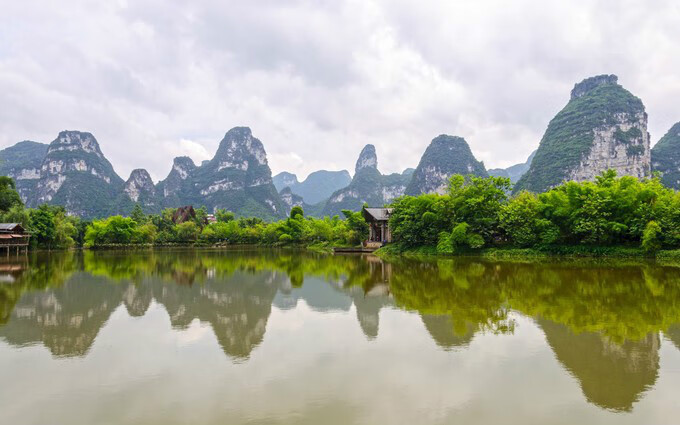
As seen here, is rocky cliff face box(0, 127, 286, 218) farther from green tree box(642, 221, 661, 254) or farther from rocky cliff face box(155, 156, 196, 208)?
green tree box(642, 221, 661, 254)

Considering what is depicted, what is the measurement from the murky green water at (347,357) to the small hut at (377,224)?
3365 centimetres

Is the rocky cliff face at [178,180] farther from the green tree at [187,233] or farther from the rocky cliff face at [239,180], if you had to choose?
the green tree at [187,233]

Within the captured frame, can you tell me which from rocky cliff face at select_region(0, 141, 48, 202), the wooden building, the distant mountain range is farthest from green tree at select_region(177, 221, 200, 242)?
rocky cliff face at select_region(0, 141, 48, 202)

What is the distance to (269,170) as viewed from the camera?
7544 inches

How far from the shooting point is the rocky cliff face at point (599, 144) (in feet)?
340

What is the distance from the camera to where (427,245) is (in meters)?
36.4

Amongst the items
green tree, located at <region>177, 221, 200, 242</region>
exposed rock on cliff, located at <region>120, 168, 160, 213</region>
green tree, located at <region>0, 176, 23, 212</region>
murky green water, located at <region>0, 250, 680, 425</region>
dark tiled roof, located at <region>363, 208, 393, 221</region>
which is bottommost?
murky green water, located at <region>0, 250, 680, 425</region>

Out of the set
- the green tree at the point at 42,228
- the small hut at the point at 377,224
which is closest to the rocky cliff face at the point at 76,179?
the green tree at the point at 42,228

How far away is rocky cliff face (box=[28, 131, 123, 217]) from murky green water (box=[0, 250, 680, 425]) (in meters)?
150

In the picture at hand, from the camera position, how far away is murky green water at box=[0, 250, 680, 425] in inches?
198

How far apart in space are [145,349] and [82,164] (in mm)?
175028

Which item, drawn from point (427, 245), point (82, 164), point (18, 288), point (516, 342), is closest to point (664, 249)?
point (427, 245)

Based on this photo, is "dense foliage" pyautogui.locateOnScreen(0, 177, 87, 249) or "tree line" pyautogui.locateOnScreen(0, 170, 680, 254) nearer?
"tree line" pyautogui.locateOnScreen(0, 170, 680, 254)

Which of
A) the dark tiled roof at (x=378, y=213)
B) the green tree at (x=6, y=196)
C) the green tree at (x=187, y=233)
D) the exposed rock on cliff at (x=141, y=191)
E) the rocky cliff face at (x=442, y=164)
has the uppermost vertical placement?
the rocky cliff face at (x=442, y=164)
